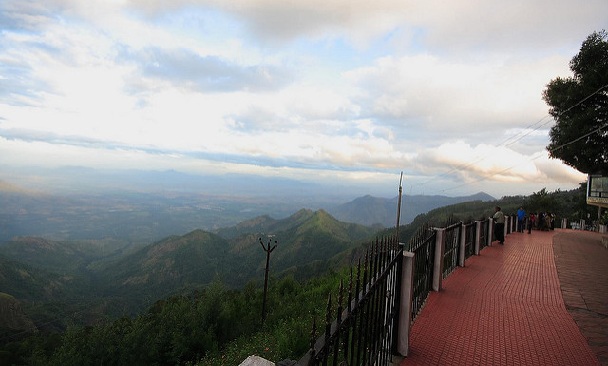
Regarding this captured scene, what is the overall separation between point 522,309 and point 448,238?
2448 millimetres

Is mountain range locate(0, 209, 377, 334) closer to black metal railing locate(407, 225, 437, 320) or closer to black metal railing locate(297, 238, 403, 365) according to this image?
black metal railing locate(407, 225, 437, 320)

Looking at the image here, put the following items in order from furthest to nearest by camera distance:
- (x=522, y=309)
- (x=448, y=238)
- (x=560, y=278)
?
(x=560, y=278) < (x=448, y=238) < (x=522, y=309)

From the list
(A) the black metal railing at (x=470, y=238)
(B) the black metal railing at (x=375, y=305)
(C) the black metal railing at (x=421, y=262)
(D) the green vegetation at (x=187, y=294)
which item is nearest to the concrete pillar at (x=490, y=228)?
(D) the green vegetation at (x=187, y=294)

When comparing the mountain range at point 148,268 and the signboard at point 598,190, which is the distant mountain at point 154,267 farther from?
the signboard at point 598,190

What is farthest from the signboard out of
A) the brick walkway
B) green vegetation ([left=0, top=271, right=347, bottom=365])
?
green vegetation ([left=0, top=271, right=347, bottom=365])

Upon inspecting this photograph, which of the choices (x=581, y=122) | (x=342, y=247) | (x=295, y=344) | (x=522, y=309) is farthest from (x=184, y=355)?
(x=342, y=247)

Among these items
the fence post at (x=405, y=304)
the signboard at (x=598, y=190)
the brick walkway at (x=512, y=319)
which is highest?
the signboard at (x=598, y=190)

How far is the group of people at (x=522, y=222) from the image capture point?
14672 millimetres

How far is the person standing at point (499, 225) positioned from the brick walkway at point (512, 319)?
3.99 m

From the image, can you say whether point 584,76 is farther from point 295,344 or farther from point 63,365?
point 63,365

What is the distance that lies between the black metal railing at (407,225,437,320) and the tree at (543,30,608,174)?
21216 mm

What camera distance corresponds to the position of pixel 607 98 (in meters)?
21.4

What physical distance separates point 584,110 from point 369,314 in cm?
2613

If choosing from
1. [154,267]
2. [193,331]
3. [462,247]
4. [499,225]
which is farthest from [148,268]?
[462,247]
